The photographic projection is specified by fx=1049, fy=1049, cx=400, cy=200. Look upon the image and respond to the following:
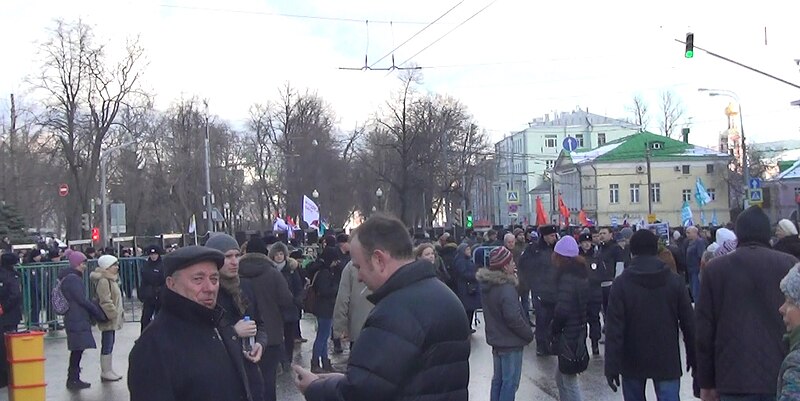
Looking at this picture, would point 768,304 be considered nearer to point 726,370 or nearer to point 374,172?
point 726,370

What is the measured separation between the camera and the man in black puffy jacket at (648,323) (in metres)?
7.84

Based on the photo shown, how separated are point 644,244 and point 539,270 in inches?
284

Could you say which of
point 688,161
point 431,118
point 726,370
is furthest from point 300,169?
point 726,370

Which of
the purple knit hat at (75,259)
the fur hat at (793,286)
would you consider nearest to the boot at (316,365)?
the purple knit hat at (75,259)

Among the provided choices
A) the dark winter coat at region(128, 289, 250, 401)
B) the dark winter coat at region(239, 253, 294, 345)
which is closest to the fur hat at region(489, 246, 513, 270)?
the dark winter coat at region(239, 253, 294, 345)

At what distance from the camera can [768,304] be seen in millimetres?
6492

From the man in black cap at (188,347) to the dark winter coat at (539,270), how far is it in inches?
392

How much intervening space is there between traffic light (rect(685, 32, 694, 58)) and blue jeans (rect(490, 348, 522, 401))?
15.1 meters

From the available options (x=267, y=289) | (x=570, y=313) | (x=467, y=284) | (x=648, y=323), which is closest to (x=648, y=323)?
(x=648, y=323)

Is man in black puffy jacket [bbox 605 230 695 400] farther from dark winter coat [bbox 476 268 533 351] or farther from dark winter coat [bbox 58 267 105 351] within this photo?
dark winter coat [bbox 58 267 105 351]

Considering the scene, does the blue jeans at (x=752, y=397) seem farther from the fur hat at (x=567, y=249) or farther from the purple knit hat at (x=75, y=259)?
the purple knit hat at (x=75, y=259)

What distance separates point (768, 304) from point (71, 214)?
2224 inches

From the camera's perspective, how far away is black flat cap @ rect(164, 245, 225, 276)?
4.86 metres

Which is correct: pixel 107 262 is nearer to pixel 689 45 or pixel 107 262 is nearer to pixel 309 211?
pixel 689 45
